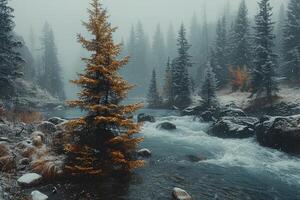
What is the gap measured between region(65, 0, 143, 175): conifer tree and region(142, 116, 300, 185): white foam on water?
787cm

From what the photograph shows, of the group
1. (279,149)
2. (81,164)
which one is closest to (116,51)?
(81,164)

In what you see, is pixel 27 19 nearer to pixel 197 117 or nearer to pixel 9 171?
pixel 197 117

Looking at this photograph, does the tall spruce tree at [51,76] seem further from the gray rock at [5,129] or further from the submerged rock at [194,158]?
the submerged rock at [194,158]

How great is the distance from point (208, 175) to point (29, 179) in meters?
9.88

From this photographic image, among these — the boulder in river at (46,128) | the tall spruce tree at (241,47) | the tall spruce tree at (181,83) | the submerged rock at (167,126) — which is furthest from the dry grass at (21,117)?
the tall spruce tree at (241,47)

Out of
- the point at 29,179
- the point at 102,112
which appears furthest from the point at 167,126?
the point at 29,179

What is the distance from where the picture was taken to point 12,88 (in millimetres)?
31734

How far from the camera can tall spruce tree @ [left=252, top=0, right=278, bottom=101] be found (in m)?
46.3

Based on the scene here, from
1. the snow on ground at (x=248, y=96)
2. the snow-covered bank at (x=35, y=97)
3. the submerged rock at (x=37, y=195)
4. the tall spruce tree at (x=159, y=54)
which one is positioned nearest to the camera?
the submerged rock at (x=37, y=195)

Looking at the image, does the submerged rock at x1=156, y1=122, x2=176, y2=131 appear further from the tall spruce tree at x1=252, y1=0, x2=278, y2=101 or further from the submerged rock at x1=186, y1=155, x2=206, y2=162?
the tall spruce tree at x1=252, y1=0, x2=278, y2=101

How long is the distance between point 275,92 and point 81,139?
3783 cm

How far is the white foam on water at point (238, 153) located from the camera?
21.1m

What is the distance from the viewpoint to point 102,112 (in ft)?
56.1

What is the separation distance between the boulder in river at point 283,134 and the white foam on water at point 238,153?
73cm
